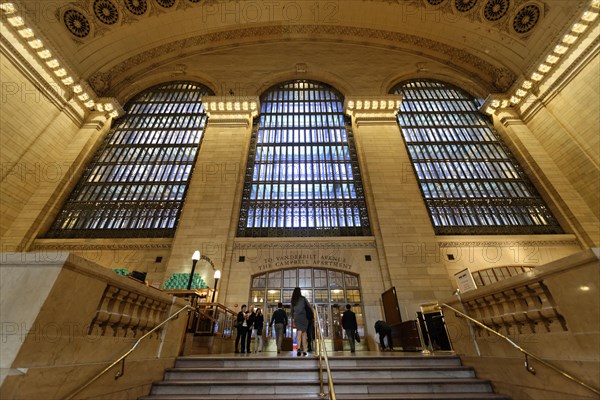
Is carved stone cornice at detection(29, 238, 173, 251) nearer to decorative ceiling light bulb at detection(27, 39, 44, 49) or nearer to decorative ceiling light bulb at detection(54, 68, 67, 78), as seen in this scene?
decorative ceiling light bulb at detection(54, 68, 67, 78)

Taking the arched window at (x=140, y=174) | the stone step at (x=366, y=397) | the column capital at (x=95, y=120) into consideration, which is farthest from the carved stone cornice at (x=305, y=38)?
the stone step at (x=366, y=397)

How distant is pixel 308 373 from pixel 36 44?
18817mm

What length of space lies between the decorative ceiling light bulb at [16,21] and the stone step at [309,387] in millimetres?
17523

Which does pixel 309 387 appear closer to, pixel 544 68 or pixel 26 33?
pixel 26 33

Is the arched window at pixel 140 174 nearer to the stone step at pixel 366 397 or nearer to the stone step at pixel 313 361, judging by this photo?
the stone step at pixel 313 361

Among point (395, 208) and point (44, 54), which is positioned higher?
point (44, 54)

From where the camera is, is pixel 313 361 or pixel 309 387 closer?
pixel 309 387

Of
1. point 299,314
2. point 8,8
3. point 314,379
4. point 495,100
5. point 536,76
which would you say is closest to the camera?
point 314,379

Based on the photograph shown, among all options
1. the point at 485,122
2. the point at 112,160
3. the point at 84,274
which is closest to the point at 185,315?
the point at 84,274

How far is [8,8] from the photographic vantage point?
1200 centimetres

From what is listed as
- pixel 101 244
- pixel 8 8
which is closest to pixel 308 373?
pixel 101 244

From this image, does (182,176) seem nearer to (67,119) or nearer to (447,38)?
(67,119)

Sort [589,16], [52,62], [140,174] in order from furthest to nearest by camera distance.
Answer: [140,174] → [52,62] → [589,16]

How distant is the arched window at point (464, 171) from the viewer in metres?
12.6
